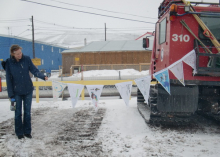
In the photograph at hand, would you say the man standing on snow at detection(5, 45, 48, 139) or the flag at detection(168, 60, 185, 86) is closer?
the man standing on snow at detection(5, 45, 48, 139)

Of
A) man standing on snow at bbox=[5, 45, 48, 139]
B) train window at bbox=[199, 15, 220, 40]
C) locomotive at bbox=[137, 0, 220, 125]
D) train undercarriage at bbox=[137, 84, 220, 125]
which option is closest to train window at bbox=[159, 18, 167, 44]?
locomotive at bbox=[137, 0, 220, 125]

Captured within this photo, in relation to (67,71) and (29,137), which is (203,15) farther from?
(67,71)

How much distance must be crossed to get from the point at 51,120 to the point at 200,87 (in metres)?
4.35

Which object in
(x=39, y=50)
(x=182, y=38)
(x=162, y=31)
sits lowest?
(x=182, y=38)

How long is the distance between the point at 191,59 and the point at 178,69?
0.38 metres

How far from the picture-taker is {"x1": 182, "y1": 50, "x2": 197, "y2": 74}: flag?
14.6ft

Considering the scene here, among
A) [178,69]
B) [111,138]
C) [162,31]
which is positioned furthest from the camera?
[162,31]

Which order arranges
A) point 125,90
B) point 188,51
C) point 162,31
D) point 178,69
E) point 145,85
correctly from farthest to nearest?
1. point 125,90
2. point 162,31
3. point 145,85
4. point 188,51
5. point 178,69

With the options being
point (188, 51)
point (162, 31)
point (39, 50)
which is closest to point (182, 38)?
point (188, 51)

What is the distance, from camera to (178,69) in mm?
4488

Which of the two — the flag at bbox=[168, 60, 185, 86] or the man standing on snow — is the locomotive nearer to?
the flag at bbox=[168, 60, 185, 86]

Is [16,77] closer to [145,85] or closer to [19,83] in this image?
[19,83]

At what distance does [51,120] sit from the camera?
596cm

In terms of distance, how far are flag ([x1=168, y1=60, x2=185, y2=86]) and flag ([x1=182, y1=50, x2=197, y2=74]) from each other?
0.13m
